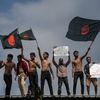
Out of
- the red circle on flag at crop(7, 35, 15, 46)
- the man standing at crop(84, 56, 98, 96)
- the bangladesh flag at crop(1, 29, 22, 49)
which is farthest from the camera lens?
the red circle on flag at crop(7, 35, 15, 46)

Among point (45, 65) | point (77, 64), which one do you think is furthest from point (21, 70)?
point (77, 64)

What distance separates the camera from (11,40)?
23891mm

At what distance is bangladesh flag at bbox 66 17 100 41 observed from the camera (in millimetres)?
23019

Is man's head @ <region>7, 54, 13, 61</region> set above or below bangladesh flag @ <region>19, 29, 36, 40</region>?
below

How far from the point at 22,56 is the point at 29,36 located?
2.50 metres

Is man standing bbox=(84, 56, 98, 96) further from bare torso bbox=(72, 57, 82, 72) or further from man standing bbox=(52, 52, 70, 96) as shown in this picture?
man standing bbox=(52, 52, 70, 96)

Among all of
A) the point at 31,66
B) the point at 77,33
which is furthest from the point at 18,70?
the point at 77,33

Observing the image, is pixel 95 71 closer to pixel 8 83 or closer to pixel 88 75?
pixel 88 75

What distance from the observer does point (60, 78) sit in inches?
862

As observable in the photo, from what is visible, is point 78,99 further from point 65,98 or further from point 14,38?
point 14,38

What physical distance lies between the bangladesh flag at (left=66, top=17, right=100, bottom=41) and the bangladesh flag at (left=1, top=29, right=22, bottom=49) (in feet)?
8.37

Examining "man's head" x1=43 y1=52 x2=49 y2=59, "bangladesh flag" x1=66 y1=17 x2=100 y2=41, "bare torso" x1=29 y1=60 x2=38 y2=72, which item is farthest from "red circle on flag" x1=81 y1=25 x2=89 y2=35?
"bare torso" x1=29 y1=60 x2=38 y2=72

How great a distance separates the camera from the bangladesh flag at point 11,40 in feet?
77.7

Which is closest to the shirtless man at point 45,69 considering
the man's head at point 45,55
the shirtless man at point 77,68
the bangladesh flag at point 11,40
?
the man's head at point 45,55
